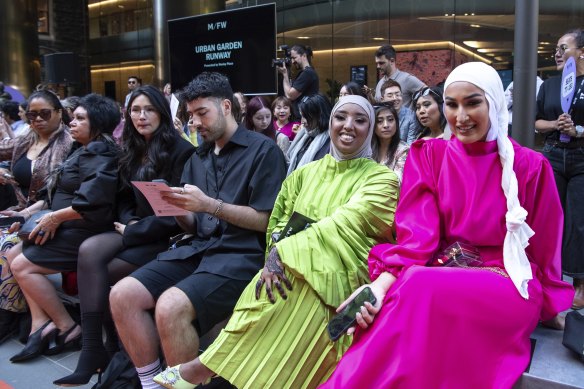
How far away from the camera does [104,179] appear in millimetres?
3957

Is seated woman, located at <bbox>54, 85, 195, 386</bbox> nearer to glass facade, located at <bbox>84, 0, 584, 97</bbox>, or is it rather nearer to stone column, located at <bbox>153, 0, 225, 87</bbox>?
glass facade, located at <bbox>84, 0, 584, 97</bbox>

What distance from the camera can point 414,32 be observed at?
11.5 metres

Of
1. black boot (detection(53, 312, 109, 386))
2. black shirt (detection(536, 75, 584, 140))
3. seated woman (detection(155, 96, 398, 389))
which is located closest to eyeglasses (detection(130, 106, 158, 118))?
black boot (detection(53, 312, 109, 386))

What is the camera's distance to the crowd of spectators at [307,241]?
2211 mm

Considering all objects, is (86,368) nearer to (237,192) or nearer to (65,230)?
(65,230)

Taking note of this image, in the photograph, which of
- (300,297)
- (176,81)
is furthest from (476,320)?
(176,81)

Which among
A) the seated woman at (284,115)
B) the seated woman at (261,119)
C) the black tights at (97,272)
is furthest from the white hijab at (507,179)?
the seated woman at (284,115)

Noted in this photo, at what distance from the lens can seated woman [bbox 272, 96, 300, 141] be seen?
6828mm

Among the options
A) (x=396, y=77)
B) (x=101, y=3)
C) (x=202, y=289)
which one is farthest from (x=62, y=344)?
(x=101, y=3)

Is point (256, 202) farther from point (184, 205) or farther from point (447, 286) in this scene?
point (447, 286)

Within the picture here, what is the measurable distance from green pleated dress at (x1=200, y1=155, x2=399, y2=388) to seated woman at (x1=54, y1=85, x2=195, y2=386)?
A: 4.15 feet

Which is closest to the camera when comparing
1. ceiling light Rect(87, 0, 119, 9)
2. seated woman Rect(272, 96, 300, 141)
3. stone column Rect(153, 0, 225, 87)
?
seated woman Rect(272, 96, 300, 141)

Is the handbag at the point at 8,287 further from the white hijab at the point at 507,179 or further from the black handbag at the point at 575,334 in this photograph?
the black handbag at the point at 575,334

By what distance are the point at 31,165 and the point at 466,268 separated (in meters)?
4.33
